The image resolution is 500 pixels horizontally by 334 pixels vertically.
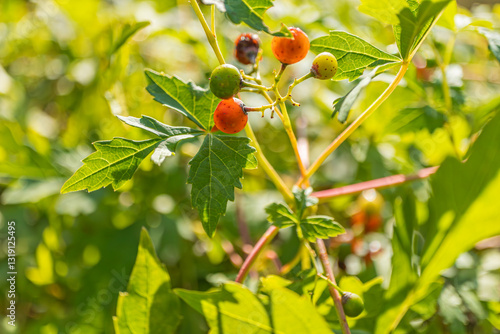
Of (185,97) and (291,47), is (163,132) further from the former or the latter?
(291,47)

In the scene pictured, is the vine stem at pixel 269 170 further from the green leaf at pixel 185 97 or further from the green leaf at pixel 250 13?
the green leaf at pixel 250 13

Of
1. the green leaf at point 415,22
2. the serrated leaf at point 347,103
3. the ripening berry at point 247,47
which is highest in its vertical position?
the green leaf at point 415,22

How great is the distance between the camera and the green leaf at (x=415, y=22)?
55 centimetres

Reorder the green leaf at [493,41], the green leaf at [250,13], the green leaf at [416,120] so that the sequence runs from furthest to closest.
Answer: the green leaf at [416,120] → the green leaf at [493,41] → the green leaf at [250,13]

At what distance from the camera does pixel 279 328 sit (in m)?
0.63

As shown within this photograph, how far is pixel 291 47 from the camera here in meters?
0.63

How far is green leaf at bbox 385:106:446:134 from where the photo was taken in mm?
927

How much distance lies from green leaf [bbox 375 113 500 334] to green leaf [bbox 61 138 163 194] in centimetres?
46

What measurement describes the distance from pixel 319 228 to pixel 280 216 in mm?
62

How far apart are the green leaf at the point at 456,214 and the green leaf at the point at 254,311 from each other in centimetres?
19

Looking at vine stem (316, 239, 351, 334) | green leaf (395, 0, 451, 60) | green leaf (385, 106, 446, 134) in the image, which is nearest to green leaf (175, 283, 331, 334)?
vine stem (316, 239, 351, 334)

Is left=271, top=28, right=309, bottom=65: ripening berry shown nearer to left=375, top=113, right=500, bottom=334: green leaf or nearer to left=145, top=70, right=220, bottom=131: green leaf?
left=145, top=70, right=220, bottom=131: green leaf

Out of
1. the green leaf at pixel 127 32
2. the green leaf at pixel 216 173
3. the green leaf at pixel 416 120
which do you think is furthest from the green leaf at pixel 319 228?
the green leaf at pixel 127 32

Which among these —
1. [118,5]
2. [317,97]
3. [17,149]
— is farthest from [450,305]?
[118,5]
